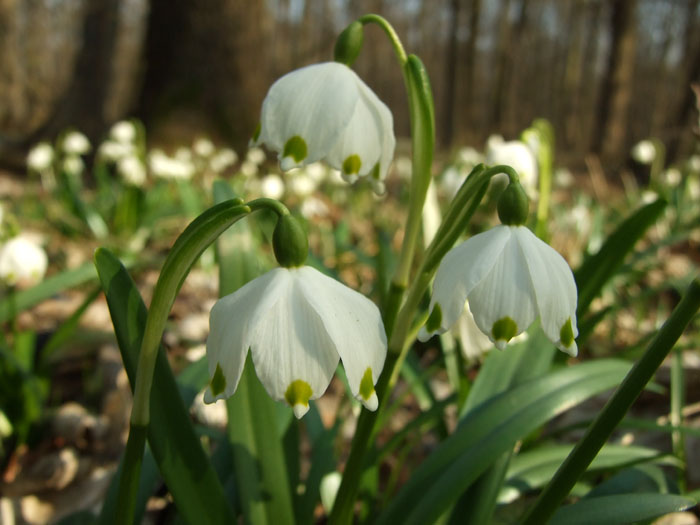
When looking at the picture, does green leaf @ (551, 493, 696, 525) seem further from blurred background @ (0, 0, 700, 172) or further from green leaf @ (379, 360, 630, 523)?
blurred background @ (0, 0, 700, 172)

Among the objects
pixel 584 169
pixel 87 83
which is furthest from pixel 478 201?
pixel 584 169

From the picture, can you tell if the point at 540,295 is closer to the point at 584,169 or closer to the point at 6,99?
the point at 584,169

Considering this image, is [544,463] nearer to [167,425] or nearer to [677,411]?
[677,411]

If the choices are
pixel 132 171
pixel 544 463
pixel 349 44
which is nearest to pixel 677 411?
pixel 544 463

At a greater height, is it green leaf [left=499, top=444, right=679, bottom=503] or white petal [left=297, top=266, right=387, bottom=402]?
white petal [left=297, top=266, right=387, bottom=402]

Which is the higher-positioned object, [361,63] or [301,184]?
[301,184]

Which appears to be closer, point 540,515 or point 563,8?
point 540,515

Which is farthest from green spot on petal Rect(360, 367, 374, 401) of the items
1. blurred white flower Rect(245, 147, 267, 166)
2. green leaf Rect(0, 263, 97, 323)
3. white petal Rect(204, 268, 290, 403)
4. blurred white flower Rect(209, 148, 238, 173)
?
blurred white flower Rect(209, 148, 238, 173)
